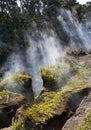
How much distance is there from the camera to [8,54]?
37500 millimetres

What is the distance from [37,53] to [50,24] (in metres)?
10.5

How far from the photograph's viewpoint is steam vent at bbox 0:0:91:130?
959 cm

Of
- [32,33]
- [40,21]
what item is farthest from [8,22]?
[40,21]

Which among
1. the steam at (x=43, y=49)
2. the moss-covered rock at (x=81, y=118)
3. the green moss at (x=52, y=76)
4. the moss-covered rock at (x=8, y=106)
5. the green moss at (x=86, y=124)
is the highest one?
the green moss at (x=86, y=124)

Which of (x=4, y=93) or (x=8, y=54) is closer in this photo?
(x=4, y=93)

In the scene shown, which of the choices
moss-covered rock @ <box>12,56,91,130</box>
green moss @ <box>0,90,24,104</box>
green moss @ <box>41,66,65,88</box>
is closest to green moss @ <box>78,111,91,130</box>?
moss-covered rock @ <box>12,56,91,130</box>

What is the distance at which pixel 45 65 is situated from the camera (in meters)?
33.1

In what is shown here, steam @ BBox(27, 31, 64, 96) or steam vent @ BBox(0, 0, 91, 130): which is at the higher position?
steam vent @ BBox(0, 0, 91, 130)

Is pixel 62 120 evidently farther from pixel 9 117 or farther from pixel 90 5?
pixel 90 5

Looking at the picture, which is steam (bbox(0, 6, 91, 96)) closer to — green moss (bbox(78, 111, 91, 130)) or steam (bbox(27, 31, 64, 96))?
steam (bbox(27, 31, 64, 96))

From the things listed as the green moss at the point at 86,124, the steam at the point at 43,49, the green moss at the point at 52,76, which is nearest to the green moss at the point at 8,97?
the green moss at the point at 52,76

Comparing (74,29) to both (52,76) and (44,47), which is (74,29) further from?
(52,76)

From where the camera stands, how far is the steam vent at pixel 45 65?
9.59 m

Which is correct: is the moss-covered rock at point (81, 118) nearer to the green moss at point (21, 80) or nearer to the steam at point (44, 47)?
the green moss at point (21, 80)
